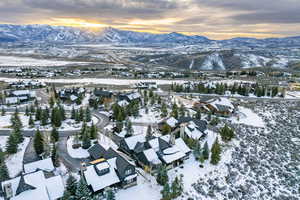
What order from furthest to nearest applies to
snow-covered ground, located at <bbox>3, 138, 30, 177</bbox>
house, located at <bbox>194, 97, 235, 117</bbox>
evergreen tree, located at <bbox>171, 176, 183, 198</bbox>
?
house, located at <bbox>194, 97, 235, 117</bbox> < snow-covered ground, located at <bbox>3, 138, 30, 177</bbox> < evergreen tree, located at <bbox>171, 176, 183, 198</bbox>

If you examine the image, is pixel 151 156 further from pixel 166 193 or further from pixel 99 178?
pixel 99 178

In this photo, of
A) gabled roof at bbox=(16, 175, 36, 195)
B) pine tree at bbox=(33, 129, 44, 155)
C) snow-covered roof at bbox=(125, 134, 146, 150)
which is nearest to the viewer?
gabled roof at bbox=(16, 175, 36, 195)

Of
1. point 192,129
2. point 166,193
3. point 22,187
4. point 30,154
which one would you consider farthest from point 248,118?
point 22,187

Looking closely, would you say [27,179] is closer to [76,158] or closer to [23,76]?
[76,158]

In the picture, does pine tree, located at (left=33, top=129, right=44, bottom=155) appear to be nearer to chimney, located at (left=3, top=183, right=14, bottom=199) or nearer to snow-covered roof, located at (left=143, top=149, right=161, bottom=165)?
chimney, located at (left=3, top=183, right=14, bottom=199)

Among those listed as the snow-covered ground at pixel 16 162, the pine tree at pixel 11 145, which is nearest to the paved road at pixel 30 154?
the snow-covered ground at pixel 16 162

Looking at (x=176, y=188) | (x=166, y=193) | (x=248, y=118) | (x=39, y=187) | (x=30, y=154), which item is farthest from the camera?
(x=248, y=118)

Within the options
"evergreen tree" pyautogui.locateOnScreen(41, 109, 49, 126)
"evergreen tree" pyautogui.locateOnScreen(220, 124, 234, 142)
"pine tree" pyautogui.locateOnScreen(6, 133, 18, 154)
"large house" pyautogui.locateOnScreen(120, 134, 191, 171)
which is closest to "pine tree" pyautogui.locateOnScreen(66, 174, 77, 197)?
"large house" pyautogui.locateOnScreen(120, 134, 191, 171)
